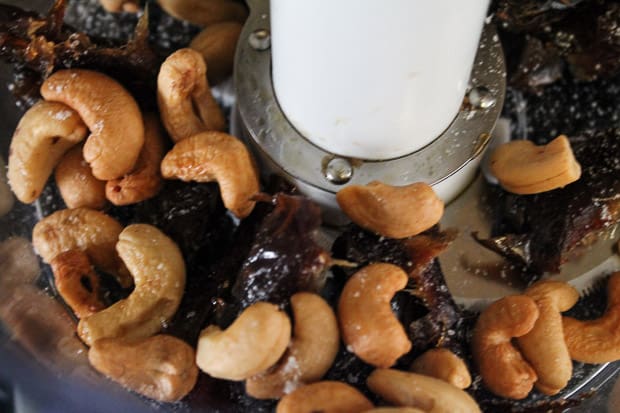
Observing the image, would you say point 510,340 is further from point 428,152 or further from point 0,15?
point 0,15

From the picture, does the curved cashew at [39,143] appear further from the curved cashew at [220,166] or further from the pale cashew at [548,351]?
the pale cashew at [548,351]

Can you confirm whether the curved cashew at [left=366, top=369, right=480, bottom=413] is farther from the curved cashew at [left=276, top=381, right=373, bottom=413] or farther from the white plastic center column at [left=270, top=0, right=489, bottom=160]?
the white plastic center column at [left=270, top=0, right=489, bottom=160]

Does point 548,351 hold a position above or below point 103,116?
below

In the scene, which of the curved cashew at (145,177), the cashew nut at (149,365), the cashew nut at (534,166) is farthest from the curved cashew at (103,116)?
the cashew nut at (534,166)

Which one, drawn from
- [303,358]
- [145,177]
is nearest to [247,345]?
[303,358]

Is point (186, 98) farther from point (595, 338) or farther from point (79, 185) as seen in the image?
point (595, 338)

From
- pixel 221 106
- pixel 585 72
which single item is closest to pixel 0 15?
pixel 221 106
